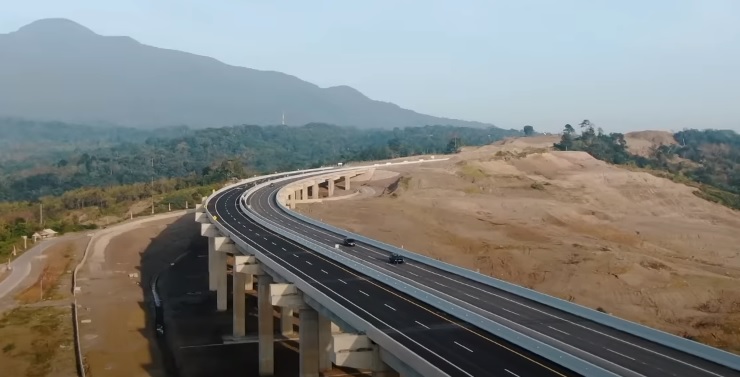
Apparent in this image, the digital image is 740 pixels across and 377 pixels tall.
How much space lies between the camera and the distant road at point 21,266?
6806 centimetres

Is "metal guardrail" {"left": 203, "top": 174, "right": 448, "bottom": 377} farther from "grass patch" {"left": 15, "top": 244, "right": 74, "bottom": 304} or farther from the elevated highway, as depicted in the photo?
"grass patch" {"left": 15, "top": 244, "right": 74, "bottom": 304}

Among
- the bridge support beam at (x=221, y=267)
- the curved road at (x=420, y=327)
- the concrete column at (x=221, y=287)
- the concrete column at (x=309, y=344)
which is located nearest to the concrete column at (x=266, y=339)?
the curved road at (x=420, y=327)

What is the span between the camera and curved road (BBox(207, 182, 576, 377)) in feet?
84.3

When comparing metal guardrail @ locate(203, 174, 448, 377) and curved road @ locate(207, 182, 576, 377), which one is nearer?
metal guardrail @ locate(203, 174, 448, 377)

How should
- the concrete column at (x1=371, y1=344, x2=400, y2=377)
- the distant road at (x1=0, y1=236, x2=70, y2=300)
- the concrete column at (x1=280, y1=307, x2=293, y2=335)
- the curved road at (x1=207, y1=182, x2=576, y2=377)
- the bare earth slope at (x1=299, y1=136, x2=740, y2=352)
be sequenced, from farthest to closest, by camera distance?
the distant road at (x1=0, y1=236, x2=70, y2=300) < the bare earth slope at (x1=299, y1=136, x2=740, y2=352) < the concrete column at (x1=280, y1=307, x2=293, y2=335) < the concrete column at (x1=371, y1=344, x2=400, y2=377) < the curved road at (x1=207, y1=182, x2=576, y2=377)

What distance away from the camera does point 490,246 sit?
3157 inches

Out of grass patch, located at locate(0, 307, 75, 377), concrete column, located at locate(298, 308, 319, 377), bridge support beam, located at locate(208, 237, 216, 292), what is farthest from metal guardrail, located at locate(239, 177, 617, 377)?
bridge support beam, located at locate(208, 237, 216, 292)

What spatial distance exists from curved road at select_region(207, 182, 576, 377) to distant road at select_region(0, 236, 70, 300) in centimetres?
3137

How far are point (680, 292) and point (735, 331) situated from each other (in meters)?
10.6

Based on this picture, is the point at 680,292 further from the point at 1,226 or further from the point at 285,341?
the point at 1,226

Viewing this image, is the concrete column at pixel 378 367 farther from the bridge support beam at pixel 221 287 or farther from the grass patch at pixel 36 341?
the bridge support beam at pixel 221 287

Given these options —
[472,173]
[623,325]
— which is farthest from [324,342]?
[472,173]

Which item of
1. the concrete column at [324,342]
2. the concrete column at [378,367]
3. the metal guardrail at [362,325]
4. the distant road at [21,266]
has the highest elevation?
the metal guardrail at [362,325]

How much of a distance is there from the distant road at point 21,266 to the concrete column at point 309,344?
127 ft
